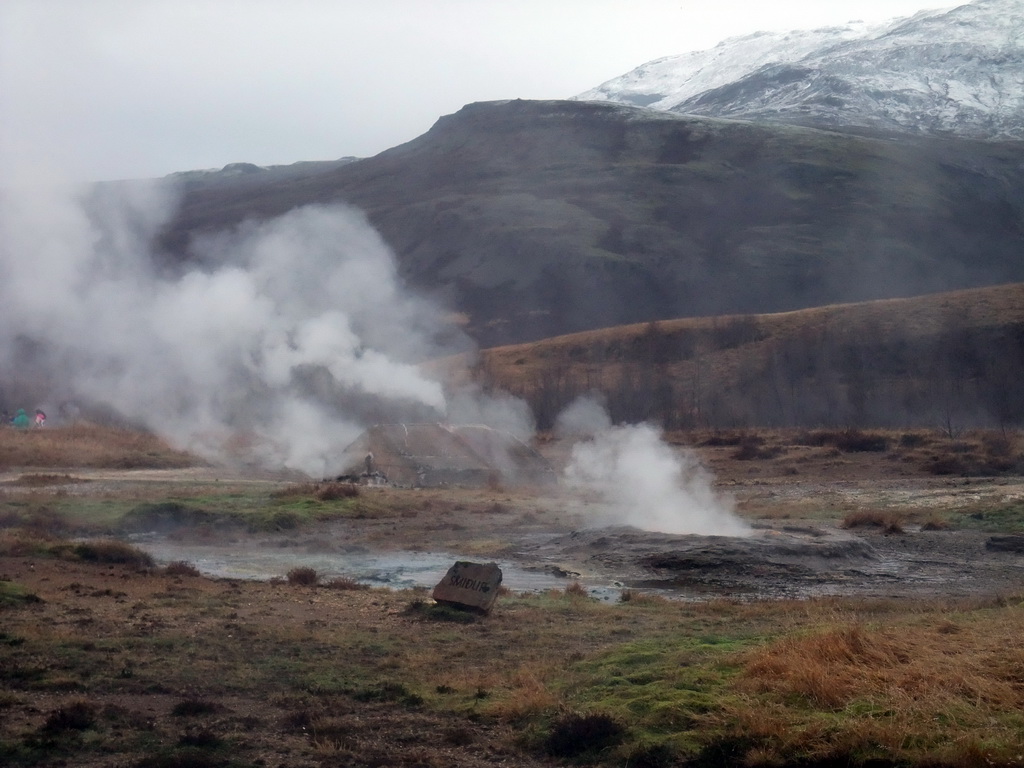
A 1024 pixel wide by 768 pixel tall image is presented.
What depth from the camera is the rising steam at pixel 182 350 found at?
4881cm

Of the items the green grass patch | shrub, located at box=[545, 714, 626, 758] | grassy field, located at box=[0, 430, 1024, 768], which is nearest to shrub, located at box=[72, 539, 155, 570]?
grassy field, located at box=[0, 430, 1024, 768]

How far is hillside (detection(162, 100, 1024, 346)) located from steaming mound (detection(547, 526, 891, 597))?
273ft

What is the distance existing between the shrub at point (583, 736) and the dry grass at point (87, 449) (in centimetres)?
3818

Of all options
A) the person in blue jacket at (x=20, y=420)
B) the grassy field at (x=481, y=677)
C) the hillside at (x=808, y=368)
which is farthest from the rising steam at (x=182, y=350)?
the grassy field at (x=481, y=677)

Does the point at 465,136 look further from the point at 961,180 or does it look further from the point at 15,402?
the point at 15,402

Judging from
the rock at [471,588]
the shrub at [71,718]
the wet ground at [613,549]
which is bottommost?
the wet ground at [613,549]

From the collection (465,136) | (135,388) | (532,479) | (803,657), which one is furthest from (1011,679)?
(465,136)

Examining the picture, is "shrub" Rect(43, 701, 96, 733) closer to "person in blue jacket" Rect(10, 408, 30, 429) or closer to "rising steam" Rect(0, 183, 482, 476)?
"rising steam" Rect(0, 183, 482, 476)

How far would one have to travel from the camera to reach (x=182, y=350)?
5144 centimetres

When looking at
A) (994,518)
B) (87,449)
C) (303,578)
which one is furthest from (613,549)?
(87,449)

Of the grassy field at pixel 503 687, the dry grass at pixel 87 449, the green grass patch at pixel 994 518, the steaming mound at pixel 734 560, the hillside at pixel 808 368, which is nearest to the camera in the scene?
the grassy field at pixel 503 687

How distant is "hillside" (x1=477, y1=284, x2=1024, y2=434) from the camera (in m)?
71.4

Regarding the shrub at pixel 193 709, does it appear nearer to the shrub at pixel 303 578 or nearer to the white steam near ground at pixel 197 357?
the shrub at pixel 303 578

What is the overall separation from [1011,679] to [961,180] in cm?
15279
